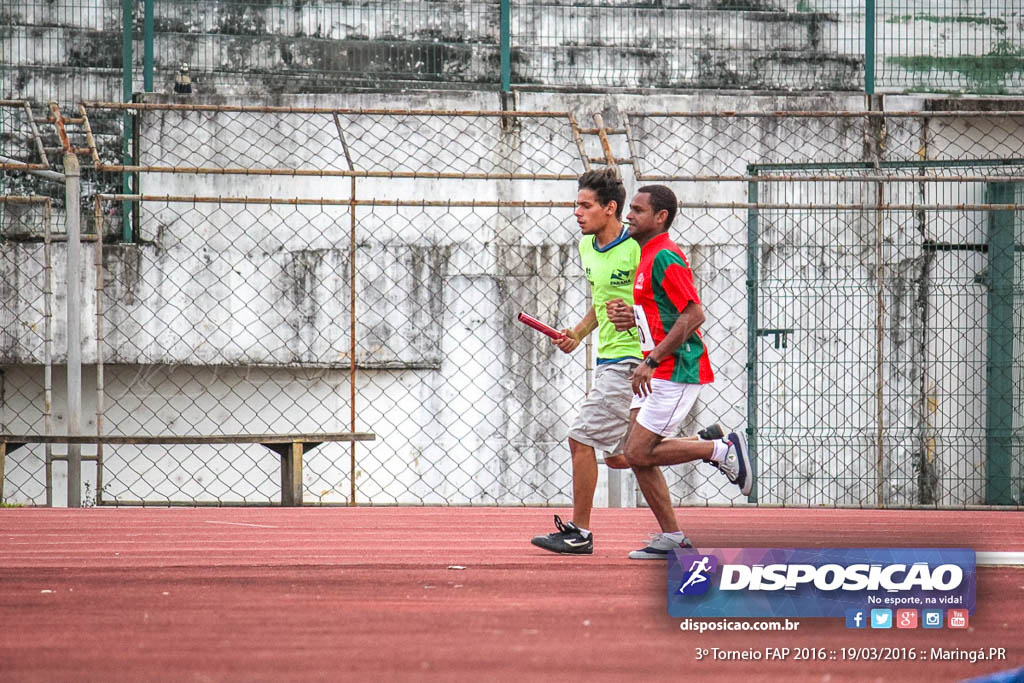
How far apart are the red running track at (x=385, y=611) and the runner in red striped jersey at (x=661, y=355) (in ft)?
1.27

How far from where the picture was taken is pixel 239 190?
10.9 metres

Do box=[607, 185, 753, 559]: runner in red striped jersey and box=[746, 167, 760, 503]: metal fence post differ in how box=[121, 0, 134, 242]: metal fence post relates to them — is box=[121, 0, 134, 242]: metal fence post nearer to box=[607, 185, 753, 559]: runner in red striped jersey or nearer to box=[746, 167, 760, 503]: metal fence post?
box=[746, 167, 760, 503]: metal fence post

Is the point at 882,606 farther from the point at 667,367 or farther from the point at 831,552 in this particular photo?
the point at 667,367

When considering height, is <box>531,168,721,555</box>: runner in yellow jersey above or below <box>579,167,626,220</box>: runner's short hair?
below

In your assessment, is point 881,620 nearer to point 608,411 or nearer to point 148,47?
point 608,411

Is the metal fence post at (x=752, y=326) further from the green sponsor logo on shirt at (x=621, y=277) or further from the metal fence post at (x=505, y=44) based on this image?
the green sponsor logo on shirt at (x=621, y=277)

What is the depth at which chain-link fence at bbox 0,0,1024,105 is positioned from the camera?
11539 mm

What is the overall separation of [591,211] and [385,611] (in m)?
2.18

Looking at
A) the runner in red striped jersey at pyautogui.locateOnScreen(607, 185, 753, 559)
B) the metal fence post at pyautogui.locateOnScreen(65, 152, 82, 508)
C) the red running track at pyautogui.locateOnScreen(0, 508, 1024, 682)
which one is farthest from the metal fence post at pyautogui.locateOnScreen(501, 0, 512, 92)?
the runner in red striped jersey at pyautogui.locateOnScreen(607, 185, 753, 559)

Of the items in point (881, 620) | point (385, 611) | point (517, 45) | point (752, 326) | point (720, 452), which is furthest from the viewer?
point (517, 45)

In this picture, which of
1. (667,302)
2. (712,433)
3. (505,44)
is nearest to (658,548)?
(712,433)

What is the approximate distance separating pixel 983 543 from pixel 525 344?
472 cm

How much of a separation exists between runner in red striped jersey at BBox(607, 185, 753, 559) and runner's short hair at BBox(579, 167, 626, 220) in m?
0.28

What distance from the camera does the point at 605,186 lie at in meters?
5.77
